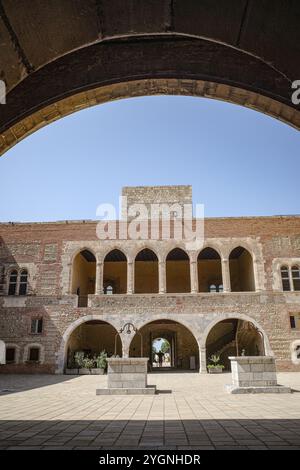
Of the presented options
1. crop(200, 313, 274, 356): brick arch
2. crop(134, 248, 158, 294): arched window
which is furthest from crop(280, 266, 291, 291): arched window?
crop(134, 248, 158, 294): arched window

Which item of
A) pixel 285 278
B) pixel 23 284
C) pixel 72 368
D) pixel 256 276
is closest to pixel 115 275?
pixel 23 284

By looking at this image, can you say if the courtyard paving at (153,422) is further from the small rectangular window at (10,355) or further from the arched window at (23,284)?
the arched window at (23,284)

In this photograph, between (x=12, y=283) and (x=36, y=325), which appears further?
(x=12, y=283)

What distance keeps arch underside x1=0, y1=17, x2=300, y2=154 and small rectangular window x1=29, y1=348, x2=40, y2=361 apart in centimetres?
1661

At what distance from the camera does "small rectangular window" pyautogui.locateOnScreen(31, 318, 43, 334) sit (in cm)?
1848

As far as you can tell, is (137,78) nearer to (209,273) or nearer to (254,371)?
(254,371)

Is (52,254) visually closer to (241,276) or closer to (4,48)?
(241,276)

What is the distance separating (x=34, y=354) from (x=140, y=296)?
5.96 metres

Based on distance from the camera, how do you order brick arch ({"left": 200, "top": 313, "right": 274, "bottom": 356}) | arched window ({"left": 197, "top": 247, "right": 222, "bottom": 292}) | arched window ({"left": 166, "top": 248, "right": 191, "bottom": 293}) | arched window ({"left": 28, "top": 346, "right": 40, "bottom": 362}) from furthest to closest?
1. arched window ({"left": 166, "top": 248, "right": 191, "bottom": 293})
2. arched window ({"left": 197, "top": 247, "right": 222, "bottom": 292})
3. arched window ({"left": 28, "top": 346, "right": 40, "bottom": 362})
4. brick arch ({"left": 200, "top": 313, "right": 274, "bottom": 356})

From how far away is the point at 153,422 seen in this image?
5223 mm

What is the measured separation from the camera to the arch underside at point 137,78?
3432 millimetres

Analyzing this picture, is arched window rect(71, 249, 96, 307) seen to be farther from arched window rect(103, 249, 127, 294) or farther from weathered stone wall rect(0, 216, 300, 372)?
weathered stone wall rect(0, 216, 300, 372)

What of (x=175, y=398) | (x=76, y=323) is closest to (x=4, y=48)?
(x=175, y=398)
